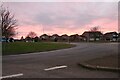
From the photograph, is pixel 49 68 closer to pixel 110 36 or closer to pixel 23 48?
pixel 23 48

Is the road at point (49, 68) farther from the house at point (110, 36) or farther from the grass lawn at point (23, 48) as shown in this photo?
the house at point (110, 36)

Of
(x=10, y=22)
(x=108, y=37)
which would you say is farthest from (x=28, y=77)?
(x=108, y=37)

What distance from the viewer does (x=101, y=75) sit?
10242mm

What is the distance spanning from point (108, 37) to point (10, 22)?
342ft

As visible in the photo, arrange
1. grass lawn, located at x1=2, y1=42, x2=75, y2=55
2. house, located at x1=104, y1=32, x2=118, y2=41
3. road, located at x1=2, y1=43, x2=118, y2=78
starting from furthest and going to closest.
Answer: house, located at x1=104, y1=32, x2=118, y2=41 → grass lawn, located at x1=2, y1=42, x2=75, y2=55 → road, located at x1=2, y1=43, x2=118, y2=78

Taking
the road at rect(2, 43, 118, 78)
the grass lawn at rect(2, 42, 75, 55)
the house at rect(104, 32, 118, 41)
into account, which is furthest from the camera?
the house at rect(104, 32, 118, 41)

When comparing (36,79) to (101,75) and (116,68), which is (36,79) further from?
(116,68)

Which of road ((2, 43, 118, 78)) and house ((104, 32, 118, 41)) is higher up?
house ((104, 32, 118, 41))

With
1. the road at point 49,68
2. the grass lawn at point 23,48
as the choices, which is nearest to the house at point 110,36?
the grass lawn at point 23,48

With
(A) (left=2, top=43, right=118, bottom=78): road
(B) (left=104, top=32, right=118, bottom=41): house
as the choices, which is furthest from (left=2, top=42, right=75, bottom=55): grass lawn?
(B) (left=104, top=32, right=118, bottom=41): house

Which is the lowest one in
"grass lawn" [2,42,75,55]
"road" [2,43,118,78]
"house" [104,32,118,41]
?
"road" [2,43,118,78]

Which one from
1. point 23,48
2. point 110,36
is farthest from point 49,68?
point 110,36

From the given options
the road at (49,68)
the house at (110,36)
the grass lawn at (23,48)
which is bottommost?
the road at (49,68)

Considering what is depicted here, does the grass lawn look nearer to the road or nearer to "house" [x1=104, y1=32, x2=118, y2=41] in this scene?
the road
